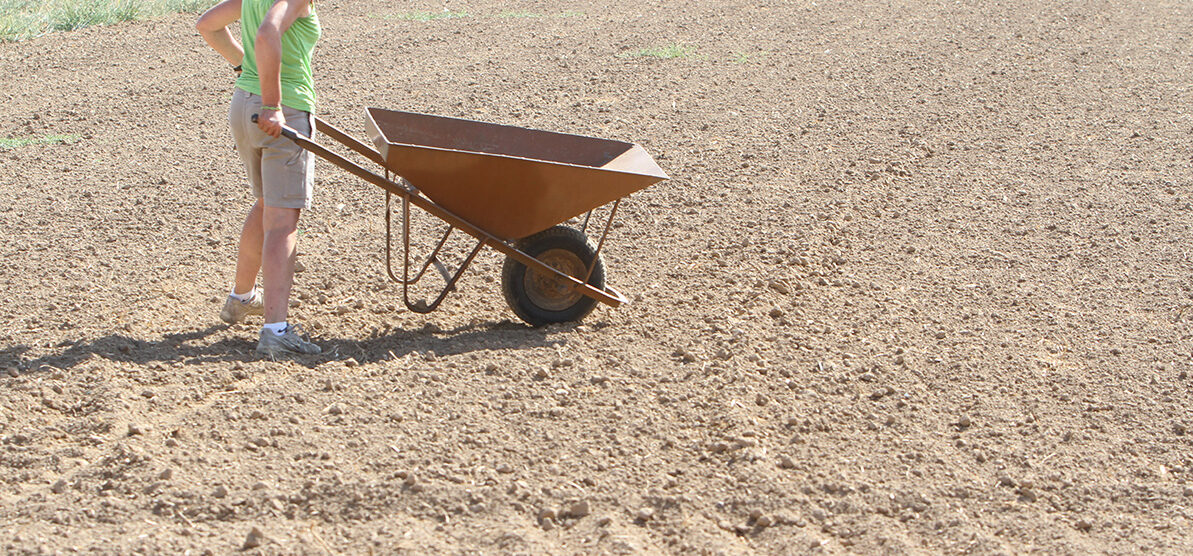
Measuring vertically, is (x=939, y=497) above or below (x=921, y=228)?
above

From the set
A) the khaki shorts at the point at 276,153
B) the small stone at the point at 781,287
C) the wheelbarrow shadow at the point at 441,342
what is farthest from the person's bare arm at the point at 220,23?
the small stone at the point at 781,287

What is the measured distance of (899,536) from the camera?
12.5ft

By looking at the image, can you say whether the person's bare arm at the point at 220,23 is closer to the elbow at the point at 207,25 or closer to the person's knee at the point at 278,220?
the elbow at the point at 207,25

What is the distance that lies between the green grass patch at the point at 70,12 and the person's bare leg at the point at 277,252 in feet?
24.9

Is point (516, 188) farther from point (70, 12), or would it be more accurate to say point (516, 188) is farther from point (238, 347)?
point (70, 12)

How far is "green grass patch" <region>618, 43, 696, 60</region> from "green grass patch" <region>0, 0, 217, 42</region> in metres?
4.80

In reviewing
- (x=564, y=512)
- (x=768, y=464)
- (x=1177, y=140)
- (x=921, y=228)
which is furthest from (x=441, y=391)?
(x=1177, y=140)

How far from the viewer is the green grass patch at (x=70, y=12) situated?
11.5 metres

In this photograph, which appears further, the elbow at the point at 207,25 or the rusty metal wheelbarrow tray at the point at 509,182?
the elbow at the point at 207,25

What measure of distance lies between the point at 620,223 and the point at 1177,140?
4.03 metres

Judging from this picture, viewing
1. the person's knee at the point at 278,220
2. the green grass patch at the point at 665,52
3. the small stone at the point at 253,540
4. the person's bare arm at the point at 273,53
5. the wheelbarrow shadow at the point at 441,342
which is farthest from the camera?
the green grass patch at the point at 665,52

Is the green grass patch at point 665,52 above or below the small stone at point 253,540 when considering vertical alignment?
below

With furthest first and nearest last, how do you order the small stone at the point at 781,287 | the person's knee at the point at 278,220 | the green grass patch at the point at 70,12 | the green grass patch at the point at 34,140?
the green grass patch at the point at 70,12 → the green grass patch at the point at 34,140 → the small stone at the point at 781,287 → the person's knee at the point at 278,220

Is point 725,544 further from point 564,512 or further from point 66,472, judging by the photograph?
point 66,472
